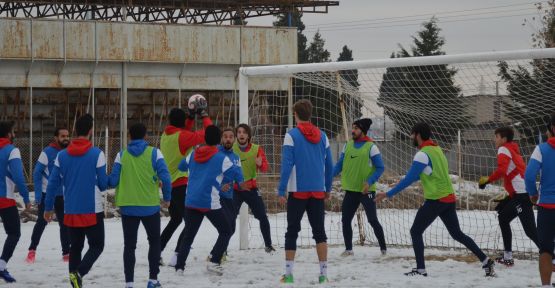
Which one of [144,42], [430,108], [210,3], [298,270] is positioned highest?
[210,3]

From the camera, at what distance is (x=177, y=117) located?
1015 cm

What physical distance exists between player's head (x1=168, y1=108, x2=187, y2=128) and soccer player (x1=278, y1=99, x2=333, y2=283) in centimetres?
142

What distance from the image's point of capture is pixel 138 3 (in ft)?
108

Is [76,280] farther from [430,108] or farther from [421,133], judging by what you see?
[430,108]

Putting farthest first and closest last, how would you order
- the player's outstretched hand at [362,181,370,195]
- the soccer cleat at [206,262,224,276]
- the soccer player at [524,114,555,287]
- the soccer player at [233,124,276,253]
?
the soccer player at [233,124,276,253], the player's outstretched hand at [362,181,370,195], the soccer cleat at [206,262,224,276], the soccer player at [524,114,555,287]

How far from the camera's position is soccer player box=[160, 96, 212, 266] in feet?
33.5

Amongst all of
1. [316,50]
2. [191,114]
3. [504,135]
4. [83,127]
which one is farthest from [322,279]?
[316,50]

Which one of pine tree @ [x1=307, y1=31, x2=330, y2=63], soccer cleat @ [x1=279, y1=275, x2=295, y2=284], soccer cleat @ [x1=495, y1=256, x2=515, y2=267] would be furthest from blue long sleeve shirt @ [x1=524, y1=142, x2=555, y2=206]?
pine tree @ [x1=307, y1=31, x2=330, y2=63]

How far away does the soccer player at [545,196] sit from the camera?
827cm

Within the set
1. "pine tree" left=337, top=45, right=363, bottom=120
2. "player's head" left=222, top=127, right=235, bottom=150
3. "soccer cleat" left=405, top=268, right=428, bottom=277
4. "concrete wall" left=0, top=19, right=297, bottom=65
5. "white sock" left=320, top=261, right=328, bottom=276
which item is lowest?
"soccer cleat" left=405, top=268, right=428, bottom=277

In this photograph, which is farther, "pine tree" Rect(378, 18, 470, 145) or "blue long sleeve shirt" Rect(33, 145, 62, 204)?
"pine tree" Rect(378, 18, 470, 145)

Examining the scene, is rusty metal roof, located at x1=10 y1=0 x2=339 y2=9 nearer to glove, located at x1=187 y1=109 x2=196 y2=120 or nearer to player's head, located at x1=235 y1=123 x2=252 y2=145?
player's head, located at x1=235 y1=123 x2=252 y2=145

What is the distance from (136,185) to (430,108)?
7.48m

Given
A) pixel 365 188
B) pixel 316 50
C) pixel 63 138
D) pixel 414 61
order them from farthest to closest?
pixel 316 50
pixel 414 61
pixel 365 188
pixel 63 138
